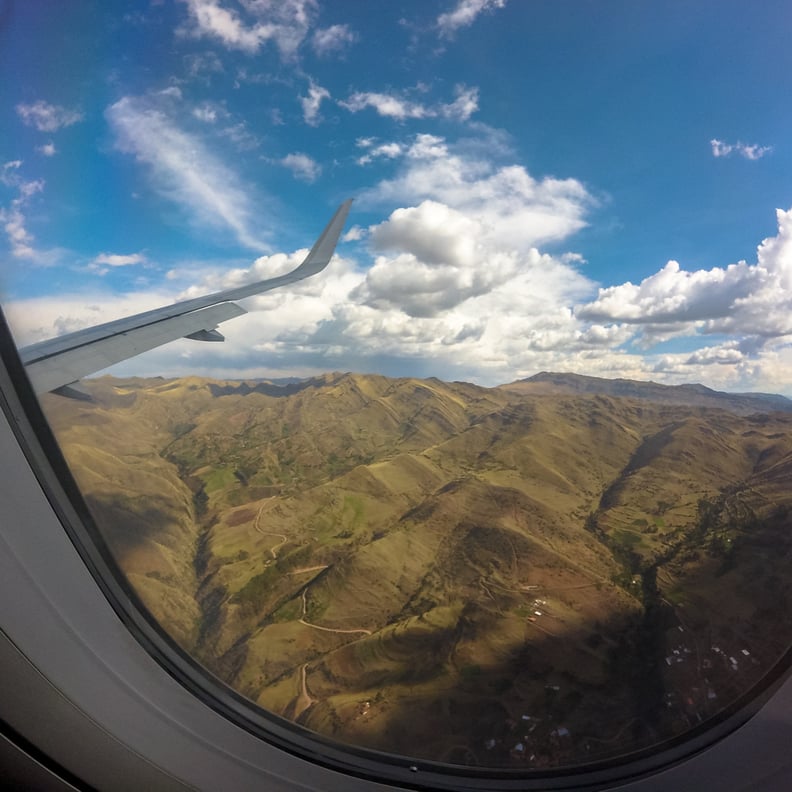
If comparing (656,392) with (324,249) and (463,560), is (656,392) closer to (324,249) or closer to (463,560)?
(463,560)

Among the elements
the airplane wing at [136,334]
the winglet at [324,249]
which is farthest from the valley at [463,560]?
the winglet at [324,249]

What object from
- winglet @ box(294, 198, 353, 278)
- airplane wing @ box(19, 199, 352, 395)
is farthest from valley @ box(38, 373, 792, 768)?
winglet @ box(294, 198, 353, 278)

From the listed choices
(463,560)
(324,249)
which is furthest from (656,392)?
(324,249)

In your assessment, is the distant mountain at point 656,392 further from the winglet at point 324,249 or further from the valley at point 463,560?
the winglet at point 324,249

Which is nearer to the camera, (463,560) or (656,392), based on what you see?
(463,560)

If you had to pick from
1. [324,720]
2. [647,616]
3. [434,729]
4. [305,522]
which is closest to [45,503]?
[324,720]

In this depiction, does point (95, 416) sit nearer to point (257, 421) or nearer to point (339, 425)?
point (257, 421)

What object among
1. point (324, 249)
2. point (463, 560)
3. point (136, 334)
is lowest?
point (463, 560)
